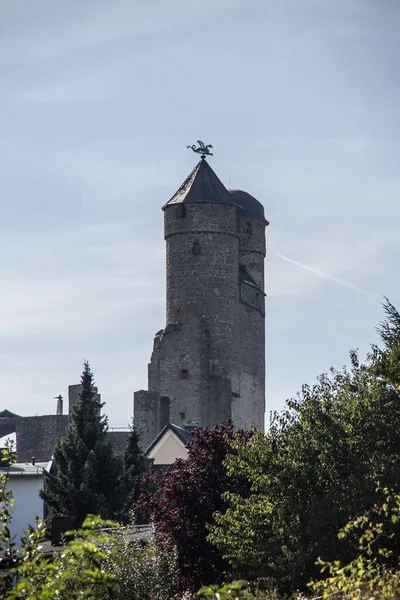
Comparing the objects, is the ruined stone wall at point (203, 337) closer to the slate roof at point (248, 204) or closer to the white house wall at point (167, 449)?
the slate roof at point (248, 204)

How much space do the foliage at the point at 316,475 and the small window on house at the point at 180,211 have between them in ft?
143

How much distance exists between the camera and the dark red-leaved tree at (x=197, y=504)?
24031mm

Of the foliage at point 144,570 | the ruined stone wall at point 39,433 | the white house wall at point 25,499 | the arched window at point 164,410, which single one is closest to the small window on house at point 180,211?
the arched window at point 164,410

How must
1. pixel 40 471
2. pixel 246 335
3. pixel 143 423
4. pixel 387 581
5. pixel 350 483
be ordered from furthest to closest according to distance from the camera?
pixel 246 335
pixel 143 423
pixel 40 471
pixel 350 483
pixel 387 581

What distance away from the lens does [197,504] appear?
2519cm

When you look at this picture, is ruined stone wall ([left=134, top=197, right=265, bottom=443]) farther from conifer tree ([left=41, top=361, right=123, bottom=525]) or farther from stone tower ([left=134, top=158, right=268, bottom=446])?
conifer tree ([left=41, top=361, right=123, bottom=525])

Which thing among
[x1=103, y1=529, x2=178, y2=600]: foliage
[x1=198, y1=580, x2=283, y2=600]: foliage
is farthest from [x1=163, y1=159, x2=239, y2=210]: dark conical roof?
[x1=198, y1=580, x2=283, y2=600]: foliage

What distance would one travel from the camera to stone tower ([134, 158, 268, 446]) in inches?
2496

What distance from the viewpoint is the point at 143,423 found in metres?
62.2

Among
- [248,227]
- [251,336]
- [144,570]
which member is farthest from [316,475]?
[248,227]

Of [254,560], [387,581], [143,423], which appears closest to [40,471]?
[143,423]

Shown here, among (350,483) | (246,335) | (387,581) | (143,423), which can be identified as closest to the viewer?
(387,581)

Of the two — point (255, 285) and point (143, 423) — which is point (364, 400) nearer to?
point (143, 423)

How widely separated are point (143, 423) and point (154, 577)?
40.0 metres
